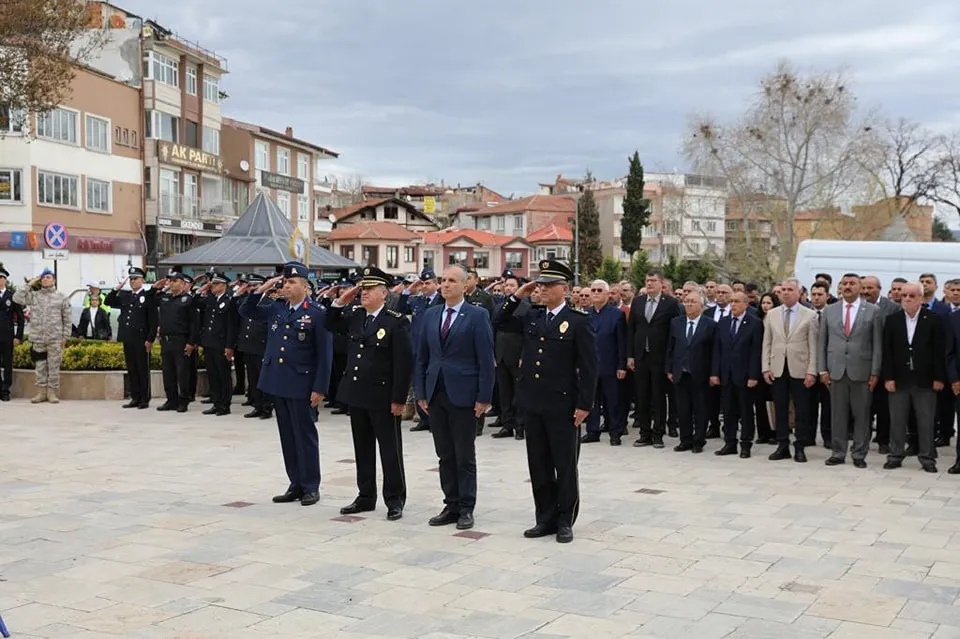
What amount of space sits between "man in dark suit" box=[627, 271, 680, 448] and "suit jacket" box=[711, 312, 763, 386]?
0.73 meters

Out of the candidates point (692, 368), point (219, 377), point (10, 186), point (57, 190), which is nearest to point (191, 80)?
point (57, 190)

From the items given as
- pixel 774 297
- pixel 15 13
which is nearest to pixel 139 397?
pixel 774 297

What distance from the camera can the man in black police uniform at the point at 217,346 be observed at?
47.4 ft

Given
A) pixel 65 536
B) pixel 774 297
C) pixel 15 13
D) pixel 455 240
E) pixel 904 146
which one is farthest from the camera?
pixel 455 240

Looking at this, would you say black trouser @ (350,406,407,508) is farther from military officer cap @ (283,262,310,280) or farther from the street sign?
the street sign

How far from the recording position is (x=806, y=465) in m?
10.6

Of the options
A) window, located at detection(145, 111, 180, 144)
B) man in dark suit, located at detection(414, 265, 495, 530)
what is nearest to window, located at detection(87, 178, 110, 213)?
window, located at detection(145, 111, 180, 144)

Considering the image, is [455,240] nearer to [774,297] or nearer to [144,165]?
[144,165]

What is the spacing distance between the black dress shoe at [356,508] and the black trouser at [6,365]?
976 centimetres

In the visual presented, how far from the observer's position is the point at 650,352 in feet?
39.6

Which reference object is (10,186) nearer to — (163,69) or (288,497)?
(163,69)

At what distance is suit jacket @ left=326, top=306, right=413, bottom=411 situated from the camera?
7812 mm

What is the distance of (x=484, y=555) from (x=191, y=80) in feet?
161

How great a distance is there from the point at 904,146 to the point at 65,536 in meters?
53.0
